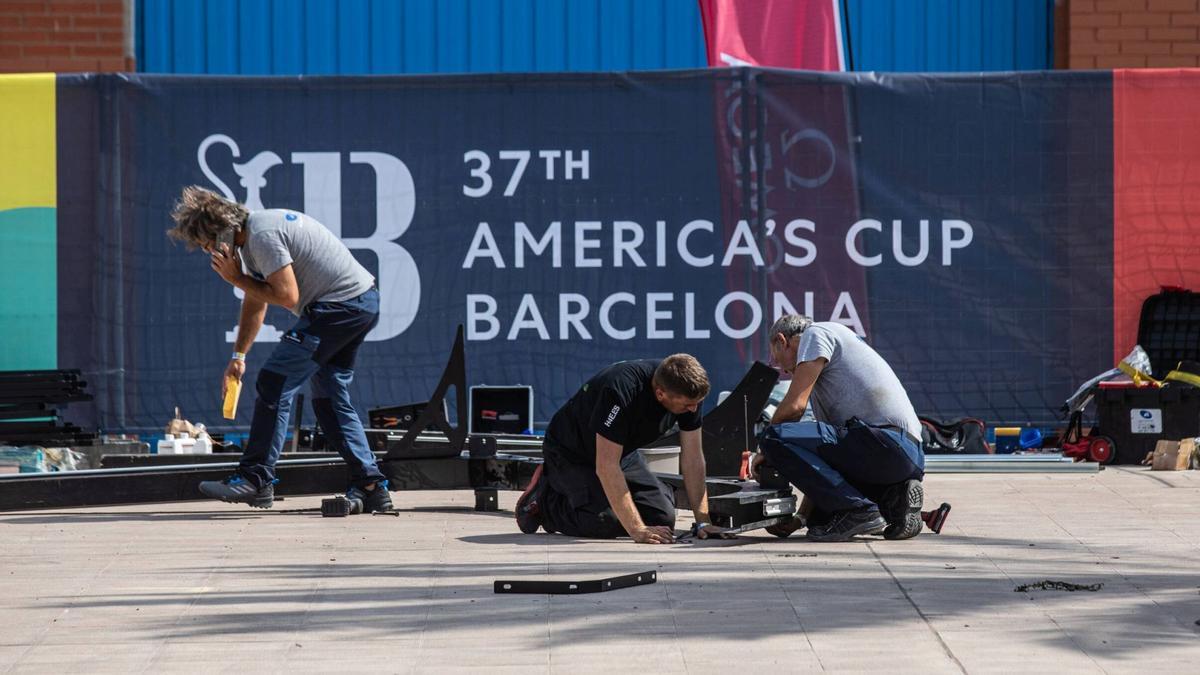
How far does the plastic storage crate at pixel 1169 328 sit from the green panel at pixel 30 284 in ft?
25.0

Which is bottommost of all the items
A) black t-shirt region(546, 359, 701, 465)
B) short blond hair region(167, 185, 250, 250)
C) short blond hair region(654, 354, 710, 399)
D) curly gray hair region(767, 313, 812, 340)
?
black t-shirt region(546, 359, 701, 465)

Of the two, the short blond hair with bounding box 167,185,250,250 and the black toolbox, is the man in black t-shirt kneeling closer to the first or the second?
the short blond hair with bounding box 167,185,250,250

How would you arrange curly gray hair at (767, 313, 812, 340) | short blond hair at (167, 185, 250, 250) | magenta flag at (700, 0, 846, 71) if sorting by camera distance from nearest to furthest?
1. curly gray hair at (767, 313, 812, 340)
2. short blond hair at (167, 185, 250, 250)
3. magenta flag at (700, 0, 846, 71)

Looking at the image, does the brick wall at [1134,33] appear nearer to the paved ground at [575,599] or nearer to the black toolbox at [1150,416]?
the black toolbox at [1150,416]

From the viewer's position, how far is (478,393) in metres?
11.5

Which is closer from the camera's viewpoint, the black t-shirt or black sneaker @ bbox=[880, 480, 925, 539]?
the black t-shirt

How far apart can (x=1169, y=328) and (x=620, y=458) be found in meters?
6.00

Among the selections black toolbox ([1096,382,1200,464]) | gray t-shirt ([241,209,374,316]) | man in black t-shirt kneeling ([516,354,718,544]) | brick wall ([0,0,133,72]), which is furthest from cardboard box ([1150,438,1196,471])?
brick wall ([0,0,133,72])

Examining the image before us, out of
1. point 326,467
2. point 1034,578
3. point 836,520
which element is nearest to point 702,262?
point 326,467

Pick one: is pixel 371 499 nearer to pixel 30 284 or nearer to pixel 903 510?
pixel 903 510

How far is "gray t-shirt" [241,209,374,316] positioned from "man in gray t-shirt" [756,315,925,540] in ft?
7.28

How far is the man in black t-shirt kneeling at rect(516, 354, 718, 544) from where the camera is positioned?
6.91 meters

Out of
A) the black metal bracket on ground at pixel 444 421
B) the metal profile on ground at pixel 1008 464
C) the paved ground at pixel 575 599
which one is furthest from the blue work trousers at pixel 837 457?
the metal profile on ground at pixel 1008 464

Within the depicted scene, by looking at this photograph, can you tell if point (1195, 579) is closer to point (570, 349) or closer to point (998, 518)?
point (998, 518)
